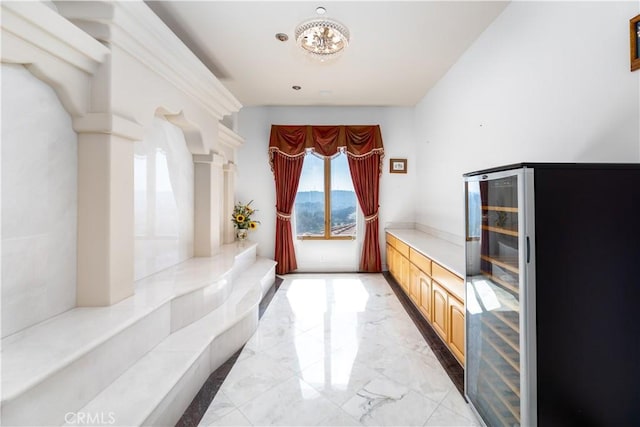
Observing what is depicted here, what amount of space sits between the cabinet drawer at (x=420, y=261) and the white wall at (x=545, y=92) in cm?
60

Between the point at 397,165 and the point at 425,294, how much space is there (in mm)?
2819

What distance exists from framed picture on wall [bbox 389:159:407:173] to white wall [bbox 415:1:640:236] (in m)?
1.55

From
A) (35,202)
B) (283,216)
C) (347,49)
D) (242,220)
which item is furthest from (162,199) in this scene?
(347,49)

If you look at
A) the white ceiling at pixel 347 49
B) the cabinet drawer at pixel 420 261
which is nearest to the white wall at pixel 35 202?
the white ceiling at pixel 347 49

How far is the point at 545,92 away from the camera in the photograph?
195cm

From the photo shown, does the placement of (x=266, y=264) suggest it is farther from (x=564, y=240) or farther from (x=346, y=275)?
(x=564, y=240)

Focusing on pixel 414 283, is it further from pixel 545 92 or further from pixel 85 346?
pixel 85 346

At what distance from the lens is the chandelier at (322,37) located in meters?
2.35

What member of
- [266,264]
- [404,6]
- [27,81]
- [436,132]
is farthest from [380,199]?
[27,81]

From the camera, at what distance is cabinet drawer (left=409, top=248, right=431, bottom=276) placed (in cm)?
286

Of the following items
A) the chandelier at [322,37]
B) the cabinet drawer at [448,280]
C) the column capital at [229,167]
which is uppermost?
the chandelier at [322,37]

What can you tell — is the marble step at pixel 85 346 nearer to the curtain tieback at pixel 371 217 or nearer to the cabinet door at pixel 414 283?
the cabinet door at pixel 414 283

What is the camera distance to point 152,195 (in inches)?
106

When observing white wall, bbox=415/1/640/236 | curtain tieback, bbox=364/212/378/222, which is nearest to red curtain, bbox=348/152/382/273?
curtain tieback, bbox=364/212/378/222
